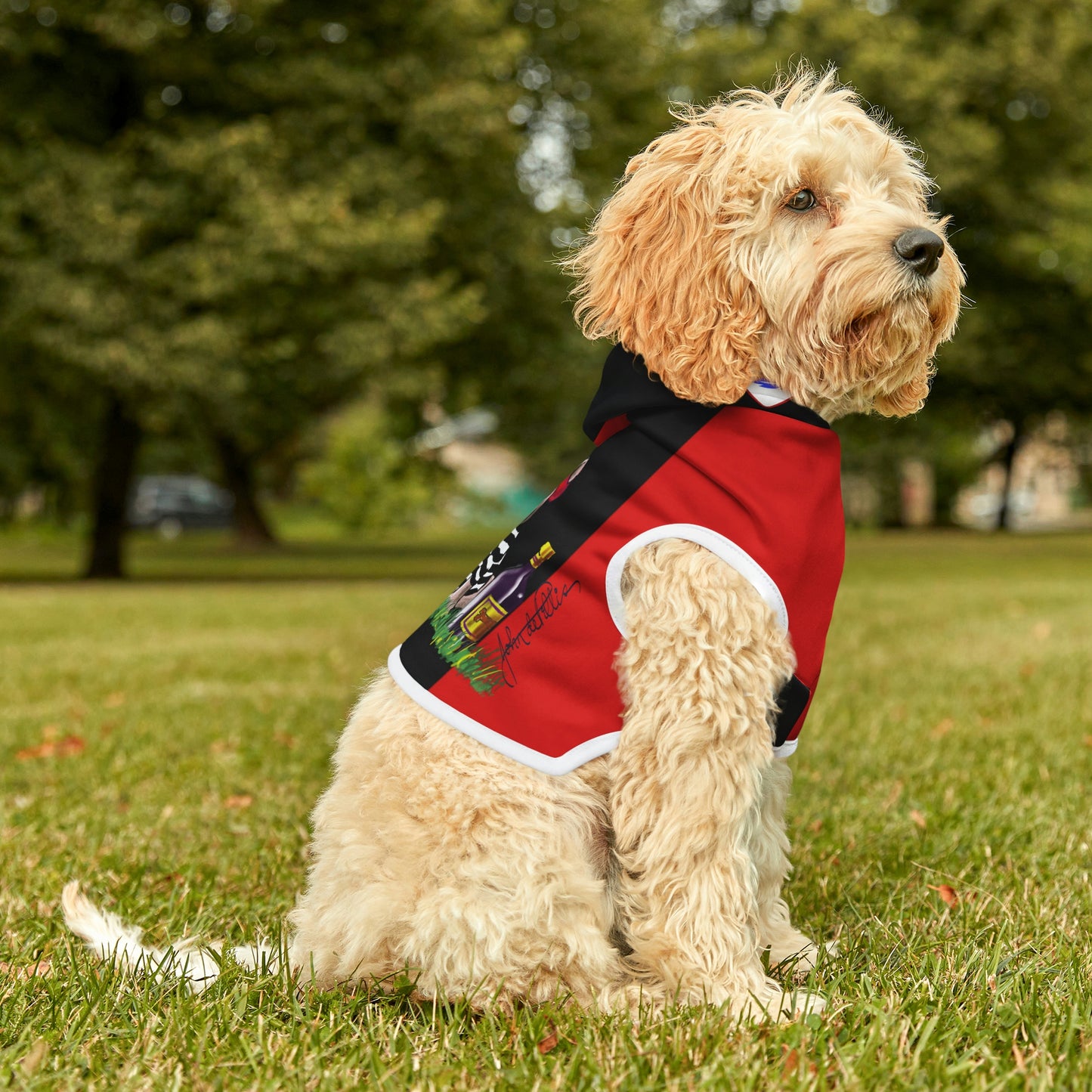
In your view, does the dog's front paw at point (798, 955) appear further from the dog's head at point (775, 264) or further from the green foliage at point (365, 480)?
the green foliage at point (365, 480)

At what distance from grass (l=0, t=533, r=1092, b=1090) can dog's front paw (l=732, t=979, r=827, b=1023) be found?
67 millimetres

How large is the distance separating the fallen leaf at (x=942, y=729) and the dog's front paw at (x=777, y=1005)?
3710 mm

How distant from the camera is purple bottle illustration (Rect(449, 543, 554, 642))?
2859mm

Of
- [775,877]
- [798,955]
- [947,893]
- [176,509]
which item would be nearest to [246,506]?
[176,509]

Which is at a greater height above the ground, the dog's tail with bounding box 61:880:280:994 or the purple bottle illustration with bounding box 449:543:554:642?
the purple bottle illustration with bounding box 449:543:554:642

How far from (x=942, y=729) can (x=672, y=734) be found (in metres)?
4.24

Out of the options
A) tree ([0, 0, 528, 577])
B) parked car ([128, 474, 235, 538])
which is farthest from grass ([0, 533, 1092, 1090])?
parked car ([128, 474, 235, 538])

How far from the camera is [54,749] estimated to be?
6137 millimetres

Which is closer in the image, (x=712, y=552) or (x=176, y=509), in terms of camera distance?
(x=712, y=552)

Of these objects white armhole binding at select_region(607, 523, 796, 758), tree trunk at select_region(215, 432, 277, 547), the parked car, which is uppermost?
white armhole binding at select_region(607, 523, 796, 758)

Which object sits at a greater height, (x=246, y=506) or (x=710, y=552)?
(x=710, y=552)

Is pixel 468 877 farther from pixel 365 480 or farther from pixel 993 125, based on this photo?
pixel 365 480

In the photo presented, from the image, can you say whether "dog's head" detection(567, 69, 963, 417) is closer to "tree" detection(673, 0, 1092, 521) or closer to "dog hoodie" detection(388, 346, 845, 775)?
"dog hoodie" detection(388, 346, 845, 775)

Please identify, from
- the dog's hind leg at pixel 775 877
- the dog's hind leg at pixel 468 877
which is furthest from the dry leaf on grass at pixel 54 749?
the dog's hind leg at pixel 775 877
